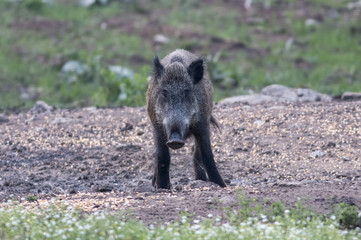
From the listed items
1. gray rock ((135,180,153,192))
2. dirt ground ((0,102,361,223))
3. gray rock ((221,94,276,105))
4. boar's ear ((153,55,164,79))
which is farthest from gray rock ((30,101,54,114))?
boar's ear ((153,55,164,79))

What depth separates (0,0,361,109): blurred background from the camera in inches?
610

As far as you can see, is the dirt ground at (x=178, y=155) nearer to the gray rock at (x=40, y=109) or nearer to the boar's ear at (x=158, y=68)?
the gray rock at (x=40, y=109)

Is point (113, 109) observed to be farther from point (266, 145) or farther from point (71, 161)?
point (266, 145)

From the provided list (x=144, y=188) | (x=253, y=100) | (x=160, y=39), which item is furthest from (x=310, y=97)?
(x=160, y=39)

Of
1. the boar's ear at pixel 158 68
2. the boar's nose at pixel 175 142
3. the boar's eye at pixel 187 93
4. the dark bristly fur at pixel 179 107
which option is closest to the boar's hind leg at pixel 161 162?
the dark bristly fur at pixel 179 107

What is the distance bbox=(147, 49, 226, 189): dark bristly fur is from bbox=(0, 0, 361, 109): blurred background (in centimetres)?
446

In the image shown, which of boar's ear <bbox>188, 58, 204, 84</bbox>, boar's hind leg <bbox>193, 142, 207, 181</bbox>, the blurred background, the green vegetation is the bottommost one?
the green vegetation

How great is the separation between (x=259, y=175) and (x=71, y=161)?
104 inches

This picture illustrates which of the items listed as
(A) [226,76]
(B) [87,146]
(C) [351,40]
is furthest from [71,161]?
(C) [351,40]

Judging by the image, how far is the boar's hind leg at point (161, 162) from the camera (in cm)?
843

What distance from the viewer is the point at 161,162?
8.46 metres

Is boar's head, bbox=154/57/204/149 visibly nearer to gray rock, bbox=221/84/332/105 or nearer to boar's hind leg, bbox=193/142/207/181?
boar's hind leg, bbox=193/142/207/181

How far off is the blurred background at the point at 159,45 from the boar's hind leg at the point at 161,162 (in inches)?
178

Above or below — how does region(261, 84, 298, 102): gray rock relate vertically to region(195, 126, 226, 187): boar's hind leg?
above
